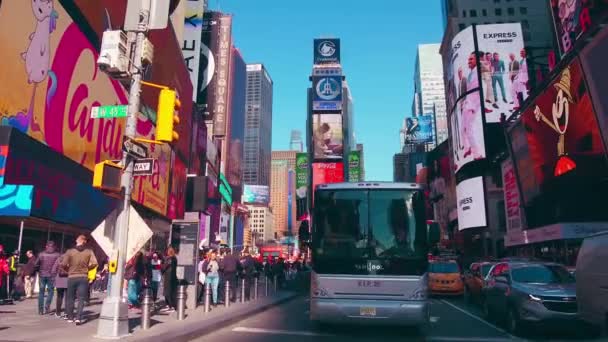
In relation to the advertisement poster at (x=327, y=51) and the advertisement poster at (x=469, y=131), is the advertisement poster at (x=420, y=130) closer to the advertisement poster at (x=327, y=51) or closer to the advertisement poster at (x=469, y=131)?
the advertisement poster at (x=327, y=51)

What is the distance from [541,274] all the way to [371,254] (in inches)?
183

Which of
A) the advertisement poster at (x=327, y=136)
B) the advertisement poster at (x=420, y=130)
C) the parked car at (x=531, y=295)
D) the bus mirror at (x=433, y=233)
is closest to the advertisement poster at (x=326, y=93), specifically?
the advertisement poster at (x=327, y=136)

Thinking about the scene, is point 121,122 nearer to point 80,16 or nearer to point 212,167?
point 80,16

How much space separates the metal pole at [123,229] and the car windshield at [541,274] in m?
8.60

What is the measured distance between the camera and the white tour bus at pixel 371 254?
902 cm

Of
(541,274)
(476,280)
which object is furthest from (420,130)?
(541,274)

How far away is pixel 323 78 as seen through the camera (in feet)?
336

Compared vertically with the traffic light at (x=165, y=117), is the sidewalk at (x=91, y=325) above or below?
below

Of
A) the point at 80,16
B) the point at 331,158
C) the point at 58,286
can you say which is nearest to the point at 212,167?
the point at 331,158

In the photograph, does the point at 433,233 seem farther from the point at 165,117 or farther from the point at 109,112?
the point at 109,112

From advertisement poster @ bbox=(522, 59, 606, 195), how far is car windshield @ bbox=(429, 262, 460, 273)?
11064 mm

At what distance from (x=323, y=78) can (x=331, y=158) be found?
18266mm

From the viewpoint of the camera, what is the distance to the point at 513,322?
32.6 feet

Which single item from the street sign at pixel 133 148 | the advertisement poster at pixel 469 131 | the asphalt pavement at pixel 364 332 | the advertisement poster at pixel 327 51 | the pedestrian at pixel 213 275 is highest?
the advertisement poster at pixel 327 51
